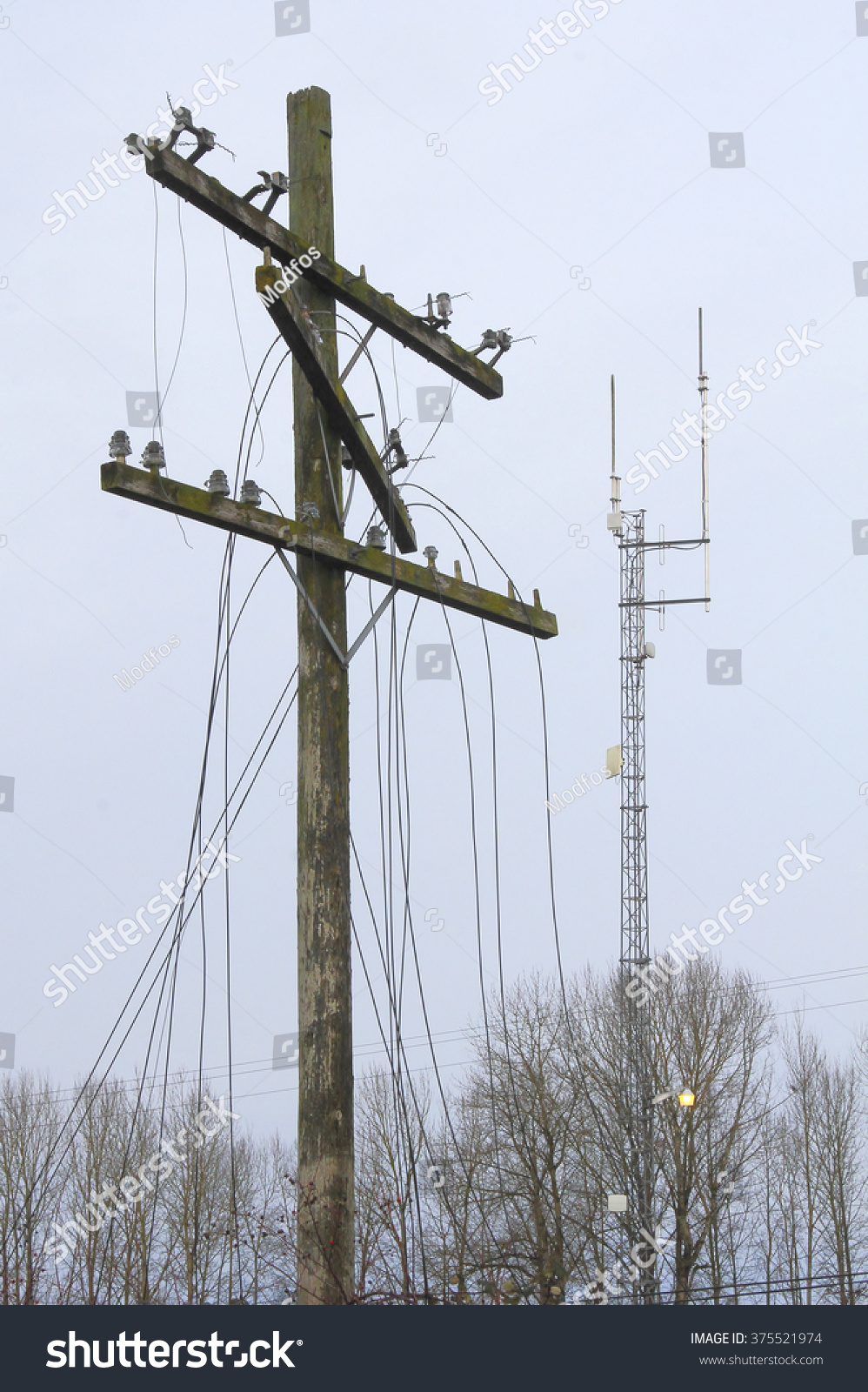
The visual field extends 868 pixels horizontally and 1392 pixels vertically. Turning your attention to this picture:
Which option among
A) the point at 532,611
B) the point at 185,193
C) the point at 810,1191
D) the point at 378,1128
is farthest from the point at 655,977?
the point at 185,193

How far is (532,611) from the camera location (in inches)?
292

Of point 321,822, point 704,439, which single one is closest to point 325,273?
point 321,822

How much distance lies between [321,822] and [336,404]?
1877 mm

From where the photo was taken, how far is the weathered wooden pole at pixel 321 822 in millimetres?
5883

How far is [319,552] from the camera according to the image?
6453 millimetres

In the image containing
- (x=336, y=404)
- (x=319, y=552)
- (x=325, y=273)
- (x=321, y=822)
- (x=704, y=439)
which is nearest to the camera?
(x=321, y=822)

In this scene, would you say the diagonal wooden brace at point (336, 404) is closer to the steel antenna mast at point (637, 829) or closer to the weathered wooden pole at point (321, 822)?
the weathered wooden pole at point (321, 822)

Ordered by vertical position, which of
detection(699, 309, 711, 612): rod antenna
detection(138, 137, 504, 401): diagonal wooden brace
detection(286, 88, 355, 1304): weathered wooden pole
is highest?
detection(699, 309, 711, 612): rod antenna

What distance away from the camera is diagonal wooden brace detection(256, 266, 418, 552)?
241 inches

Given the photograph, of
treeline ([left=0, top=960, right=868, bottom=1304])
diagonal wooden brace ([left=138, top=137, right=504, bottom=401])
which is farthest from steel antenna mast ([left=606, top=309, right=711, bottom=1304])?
diagonal wooden brace ([left=138, top=137, right=504, bottom=401])

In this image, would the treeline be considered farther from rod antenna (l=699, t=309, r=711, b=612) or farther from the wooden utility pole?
the wooden utility pole

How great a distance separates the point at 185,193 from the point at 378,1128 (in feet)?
90.5

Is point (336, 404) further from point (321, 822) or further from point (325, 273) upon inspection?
point (321, 822)

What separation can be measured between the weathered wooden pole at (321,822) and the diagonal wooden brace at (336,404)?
4.6 inches
